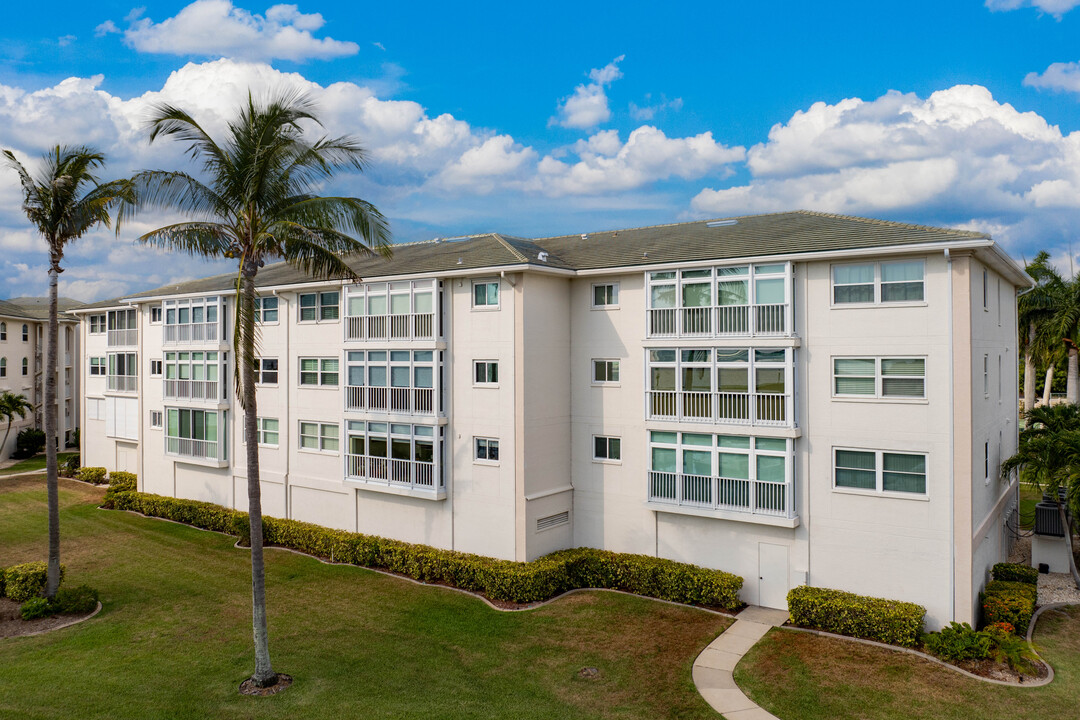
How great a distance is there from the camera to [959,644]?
47.2 feet

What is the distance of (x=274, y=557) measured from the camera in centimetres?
2258

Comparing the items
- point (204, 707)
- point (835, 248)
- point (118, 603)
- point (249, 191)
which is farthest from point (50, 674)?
point (835, 248)

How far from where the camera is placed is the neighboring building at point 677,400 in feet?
52.3

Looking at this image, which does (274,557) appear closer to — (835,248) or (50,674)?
(50,674)

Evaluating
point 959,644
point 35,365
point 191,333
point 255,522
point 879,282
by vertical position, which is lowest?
point 959,644

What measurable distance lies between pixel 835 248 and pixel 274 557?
19.1m

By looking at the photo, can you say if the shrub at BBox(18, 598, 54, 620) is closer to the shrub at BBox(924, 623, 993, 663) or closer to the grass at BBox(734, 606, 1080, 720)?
the grass at BBox(734, 606, 1080, 720)

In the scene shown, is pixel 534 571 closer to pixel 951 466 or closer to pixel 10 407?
pixel 951 466

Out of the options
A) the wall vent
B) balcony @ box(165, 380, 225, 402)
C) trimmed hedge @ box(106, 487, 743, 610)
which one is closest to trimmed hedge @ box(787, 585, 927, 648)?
trimmed hedge @ box(106, 487, 743, 610)

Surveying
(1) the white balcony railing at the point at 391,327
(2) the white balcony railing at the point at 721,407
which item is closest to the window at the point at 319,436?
(1) the white balcony railing at the point at 391,327

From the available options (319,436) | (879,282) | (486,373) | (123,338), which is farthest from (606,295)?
(123,338)

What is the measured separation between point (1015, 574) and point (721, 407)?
9.20 meters

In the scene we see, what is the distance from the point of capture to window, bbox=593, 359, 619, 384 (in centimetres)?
2011

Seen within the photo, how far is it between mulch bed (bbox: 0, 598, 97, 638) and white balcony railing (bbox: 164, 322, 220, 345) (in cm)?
1172
